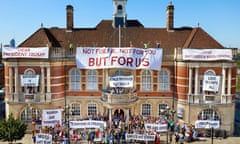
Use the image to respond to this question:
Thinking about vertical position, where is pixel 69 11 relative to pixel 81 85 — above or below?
above

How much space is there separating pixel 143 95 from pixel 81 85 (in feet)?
25.9

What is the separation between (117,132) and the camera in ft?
77.2

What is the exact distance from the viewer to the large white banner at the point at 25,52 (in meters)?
26.0

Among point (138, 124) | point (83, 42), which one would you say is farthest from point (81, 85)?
point (138, 124)

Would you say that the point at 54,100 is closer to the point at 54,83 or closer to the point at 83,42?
the point at 54,83

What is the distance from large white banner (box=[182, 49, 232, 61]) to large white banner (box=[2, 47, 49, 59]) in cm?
1602

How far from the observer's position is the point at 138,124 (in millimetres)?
25859

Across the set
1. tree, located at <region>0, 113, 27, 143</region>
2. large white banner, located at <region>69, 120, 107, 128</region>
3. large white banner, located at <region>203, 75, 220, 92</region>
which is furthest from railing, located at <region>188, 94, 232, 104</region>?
tree, located at <region>0, 113, 27, 143</region>

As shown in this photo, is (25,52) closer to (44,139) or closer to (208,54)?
(44,139)

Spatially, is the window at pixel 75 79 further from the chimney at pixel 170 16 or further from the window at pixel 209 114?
the window at pixel 209 114

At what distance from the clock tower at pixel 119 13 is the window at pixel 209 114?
16.3 m

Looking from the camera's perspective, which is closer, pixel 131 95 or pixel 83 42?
pixel 131 95

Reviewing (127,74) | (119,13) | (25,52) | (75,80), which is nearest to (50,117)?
(75,80)

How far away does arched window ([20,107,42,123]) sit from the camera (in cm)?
2709
